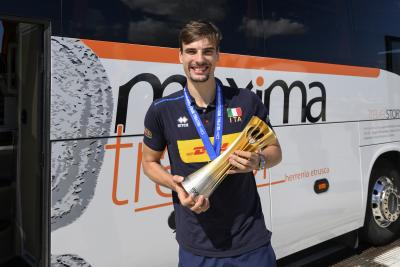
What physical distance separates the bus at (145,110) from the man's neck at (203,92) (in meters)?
0.15

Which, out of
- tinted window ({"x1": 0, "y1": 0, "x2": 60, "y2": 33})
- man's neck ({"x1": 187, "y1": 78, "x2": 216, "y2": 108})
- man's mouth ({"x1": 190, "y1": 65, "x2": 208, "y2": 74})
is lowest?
man's neck ({"x1": 187, "y1": 78, "x2": 216, "y2": 108})

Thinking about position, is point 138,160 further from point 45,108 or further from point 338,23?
point 338,23

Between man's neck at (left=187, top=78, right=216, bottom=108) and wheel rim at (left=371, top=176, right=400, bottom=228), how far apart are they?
338 centimetres

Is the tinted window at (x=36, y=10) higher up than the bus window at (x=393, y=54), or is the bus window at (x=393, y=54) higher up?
the bus window at (x=393, y=54)

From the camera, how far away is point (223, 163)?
1715mm

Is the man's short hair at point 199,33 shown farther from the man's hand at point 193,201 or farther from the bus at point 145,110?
the man's hand at point 193,201

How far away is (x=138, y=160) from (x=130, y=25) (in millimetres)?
822

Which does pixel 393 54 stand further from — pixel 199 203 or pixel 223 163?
pixel 199 203

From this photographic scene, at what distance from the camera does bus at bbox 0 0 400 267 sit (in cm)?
243

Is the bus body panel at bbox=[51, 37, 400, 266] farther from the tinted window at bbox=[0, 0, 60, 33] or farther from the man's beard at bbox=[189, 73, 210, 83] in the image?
the man's beard at bbox=[189, 73, 210, 83]

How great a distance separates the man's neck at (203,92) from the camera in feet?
6.25

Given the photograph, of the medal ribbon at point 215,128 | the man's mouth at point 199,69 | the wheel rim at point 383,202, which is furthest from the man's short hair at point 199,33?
the wheel rim at point 383,202

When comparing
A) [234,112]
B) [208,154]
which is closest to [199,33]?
[234,112]

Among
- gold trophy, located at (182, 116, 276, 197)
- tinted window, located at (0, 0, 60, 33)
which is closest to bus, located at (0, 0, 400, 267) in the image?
tinted window, located at (0, 0, 60, 33)
